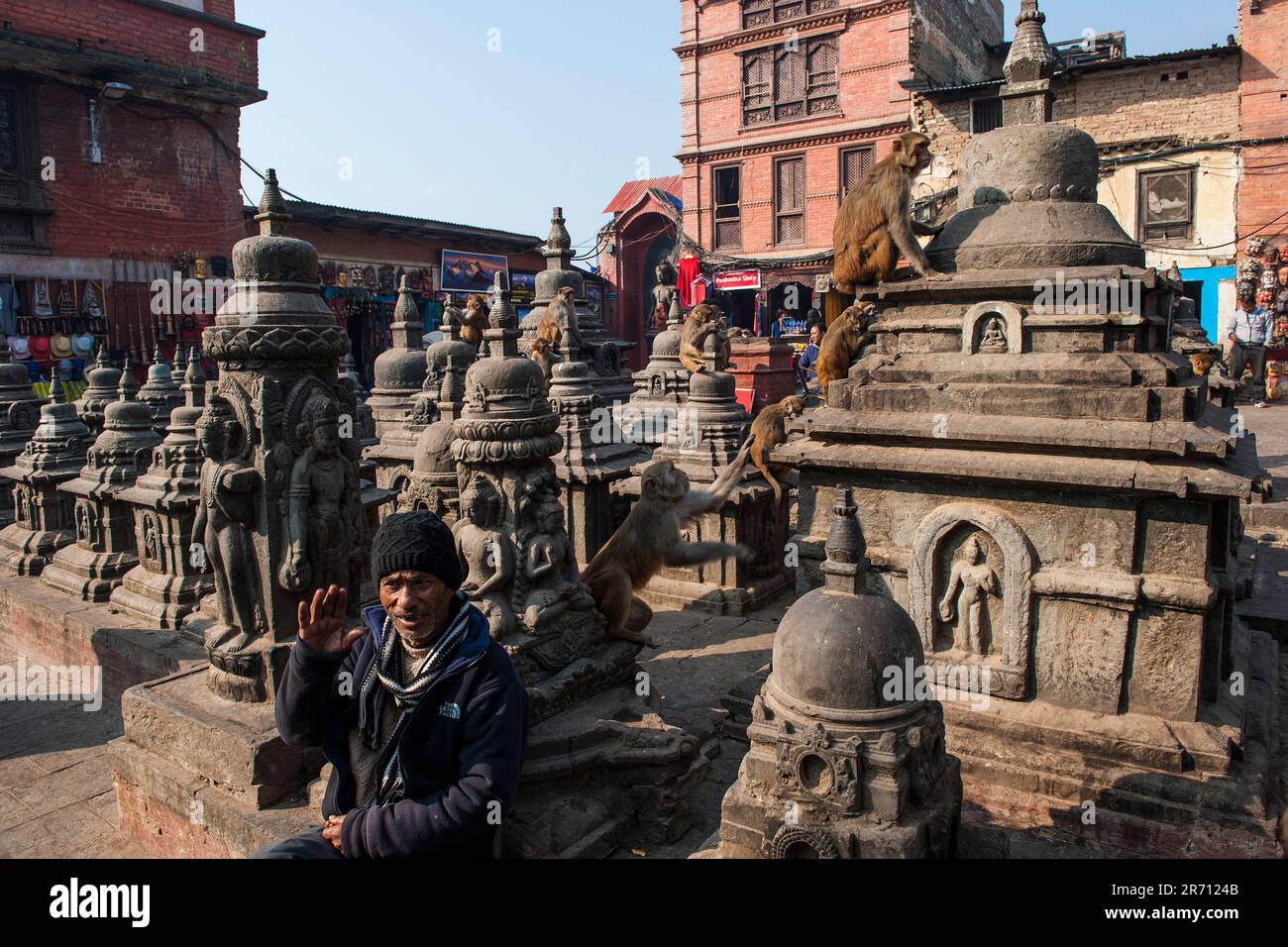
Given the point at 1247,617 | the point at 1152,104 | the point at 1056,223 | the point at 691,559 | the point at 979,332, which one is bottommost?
the point at 1247,617

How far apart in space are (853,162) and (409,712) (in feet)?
83.5

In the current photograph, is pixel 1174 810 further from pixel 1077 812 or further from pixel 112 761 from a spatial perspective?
pixel 112 761

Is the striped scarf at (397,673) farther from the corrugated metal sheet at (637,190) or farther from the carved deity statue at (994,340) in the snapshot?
the corrugated metal sheet at (637,190)

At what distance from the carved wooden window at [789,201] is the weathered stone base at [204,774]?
24.0 meters

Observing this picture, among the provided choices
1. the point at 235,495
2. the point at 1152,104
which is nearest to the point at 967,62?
the point at 1152,104

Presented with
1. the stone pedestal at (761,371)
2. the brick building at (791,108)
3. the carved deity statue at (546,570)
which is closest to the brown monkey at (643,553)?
the carved deity statue at (546,570)

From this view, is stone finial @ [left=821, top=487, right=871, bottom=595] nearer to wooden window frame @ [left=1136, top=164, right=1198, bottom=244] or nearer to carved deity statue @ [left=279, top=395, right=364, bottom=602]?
carved deity statue @ [left=279, top=395, right=364, bottom=602]

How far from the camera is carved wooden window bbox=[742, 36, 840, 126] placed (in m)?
25.5

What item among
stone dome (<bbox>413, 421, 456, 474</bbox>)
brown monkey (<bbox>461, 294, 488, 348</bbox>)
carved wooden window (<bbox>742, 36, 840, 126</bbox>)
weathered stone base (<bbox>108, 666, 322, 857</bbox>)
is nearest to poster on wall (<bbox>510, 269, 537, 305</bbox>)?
carved wooden window (<bbox>742, 36, 840, 126</bbox>)

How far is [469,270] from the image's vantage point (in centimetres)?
2928

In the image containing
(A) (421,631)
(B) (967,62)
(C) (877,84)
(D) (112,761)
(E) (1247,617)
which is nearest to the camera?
(A) (421,631)

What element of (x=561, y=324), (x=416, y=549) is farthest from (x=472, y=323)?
(x=416, y=549)

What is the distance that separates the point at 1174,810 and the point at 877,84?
23.9 m

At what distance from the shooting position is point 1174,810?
184 inches
